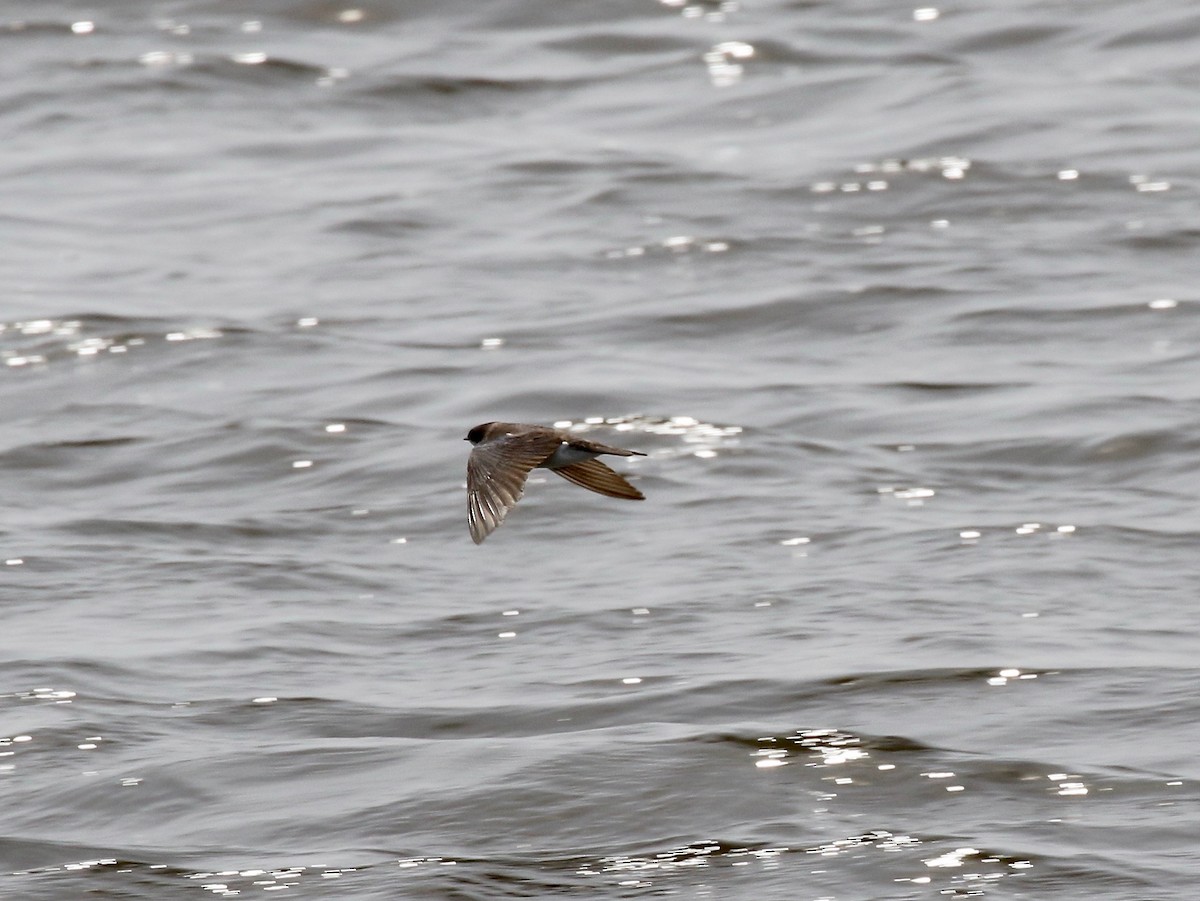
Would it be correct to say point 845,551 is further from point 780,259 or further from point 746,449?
point 780,259

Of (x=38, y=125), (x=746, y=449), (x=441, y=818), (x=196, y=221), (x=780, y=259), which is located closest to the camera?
(x=441, y=818)

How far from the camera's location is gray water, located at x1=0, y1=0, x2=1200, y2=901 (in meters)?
5.74

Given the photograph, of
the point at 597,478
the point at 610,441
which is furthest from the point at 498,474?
the point at 610,441

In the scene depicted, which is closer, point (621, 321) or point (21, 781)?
point (21, 781)

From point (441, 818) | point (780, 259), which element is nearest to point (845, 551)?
point (441, 818)

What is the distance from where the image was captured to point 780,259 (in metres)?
11.8

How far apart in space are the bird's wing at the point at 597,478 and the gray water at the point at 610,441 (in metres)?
0.61

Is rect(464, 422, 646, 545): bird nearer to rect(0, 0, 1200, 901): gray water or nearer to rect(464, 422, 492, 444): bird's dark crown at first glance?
rect(464, 422, 492, 444): bird's dark crown

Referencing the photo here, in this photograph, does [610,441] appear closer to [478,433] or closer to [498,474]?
[478,433]

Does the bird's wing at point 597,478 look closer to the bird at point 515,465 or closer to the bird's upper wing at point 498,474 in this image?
the bird at point 515,465

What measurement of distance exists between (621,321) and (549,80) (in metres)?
5.10

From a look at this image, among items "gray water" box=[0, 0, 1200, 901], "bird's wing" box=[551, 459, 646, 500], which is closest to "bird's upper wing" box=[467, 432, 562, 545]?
"bird's wing" box=[551, 459, 646, 500]

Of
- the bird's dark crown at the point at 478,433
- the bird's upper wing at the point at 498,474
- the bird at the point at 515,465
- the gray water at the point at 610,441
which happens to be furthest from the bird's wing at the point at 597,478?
the gray water at the point at 610,441

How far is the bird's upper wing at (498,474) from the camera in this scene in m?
5.82
